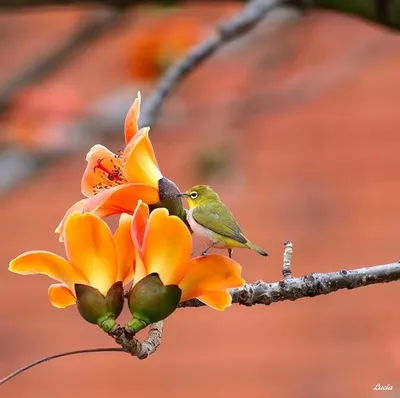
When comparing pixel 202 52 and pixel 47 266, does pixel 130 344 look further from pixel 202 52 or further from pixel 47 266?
pixel 202 52

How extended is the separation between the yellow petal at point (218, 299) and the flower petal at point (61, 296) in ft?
0.41

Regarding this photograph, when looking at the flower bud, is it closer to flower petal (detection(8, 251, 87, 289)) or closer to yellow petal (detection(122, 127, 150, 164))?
Answer: flower petal (detection(8, 251, 87, 289))

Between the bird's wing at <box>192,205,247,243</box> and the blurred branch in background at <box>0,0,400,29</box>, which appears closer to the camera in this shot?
the bird's wing at <box>192,205,247,243</box>

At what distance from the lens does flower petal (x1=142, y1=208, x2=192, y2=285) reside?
0.87 metres

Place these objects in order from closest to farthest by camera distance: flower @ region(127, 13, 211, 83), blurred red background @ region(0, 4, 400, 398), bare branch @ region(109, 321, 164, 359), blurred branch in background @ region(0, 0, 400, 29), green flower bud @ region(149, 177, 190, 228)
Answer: bare branch @ region(109, 321, 164, 359), green flower bud @ region(149, 177, 190, 228), blurred branch in background @ region(0, 0, 400, 29), flower @ region(127, 13, 211, 83), blurred red background @ region(0, 4, 400, 398)

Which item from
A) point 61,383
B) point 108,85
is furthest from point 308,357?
point 108,85

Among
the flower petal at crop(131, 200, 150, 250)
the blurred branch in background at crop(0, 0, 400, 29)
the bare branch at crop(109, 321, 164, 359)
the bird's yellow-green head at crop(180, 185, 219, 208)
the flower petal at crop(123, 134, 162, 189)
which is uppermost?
the blurred branch in background at crop(0, 0, 400, 29)

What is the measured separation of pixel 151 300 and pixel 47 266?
0.10 metres

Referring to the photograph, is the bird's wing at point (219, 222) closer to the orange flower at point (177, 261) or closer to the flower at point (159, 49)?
the orange flower at point (177, 261)

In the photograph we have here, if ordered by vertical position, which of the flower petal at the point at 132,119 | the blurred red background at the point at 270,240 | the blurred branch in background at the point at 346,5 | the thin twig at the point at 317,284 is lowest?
the thin twig at the point at 317,284

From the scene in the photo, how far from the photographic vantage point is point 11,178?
248cm

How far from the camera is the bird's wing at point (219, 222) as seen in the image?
35.9 inches

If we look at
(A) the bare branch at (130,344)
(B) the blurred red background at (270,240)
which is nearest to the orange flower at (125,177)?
(A) the bare branch at (130,344)

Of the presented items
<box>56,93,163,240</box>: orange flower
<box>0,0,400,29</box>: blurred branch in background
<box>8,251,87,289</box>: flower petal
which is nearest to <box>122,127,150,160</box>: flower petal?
<box>56,93,163,240</box>: orange flower
